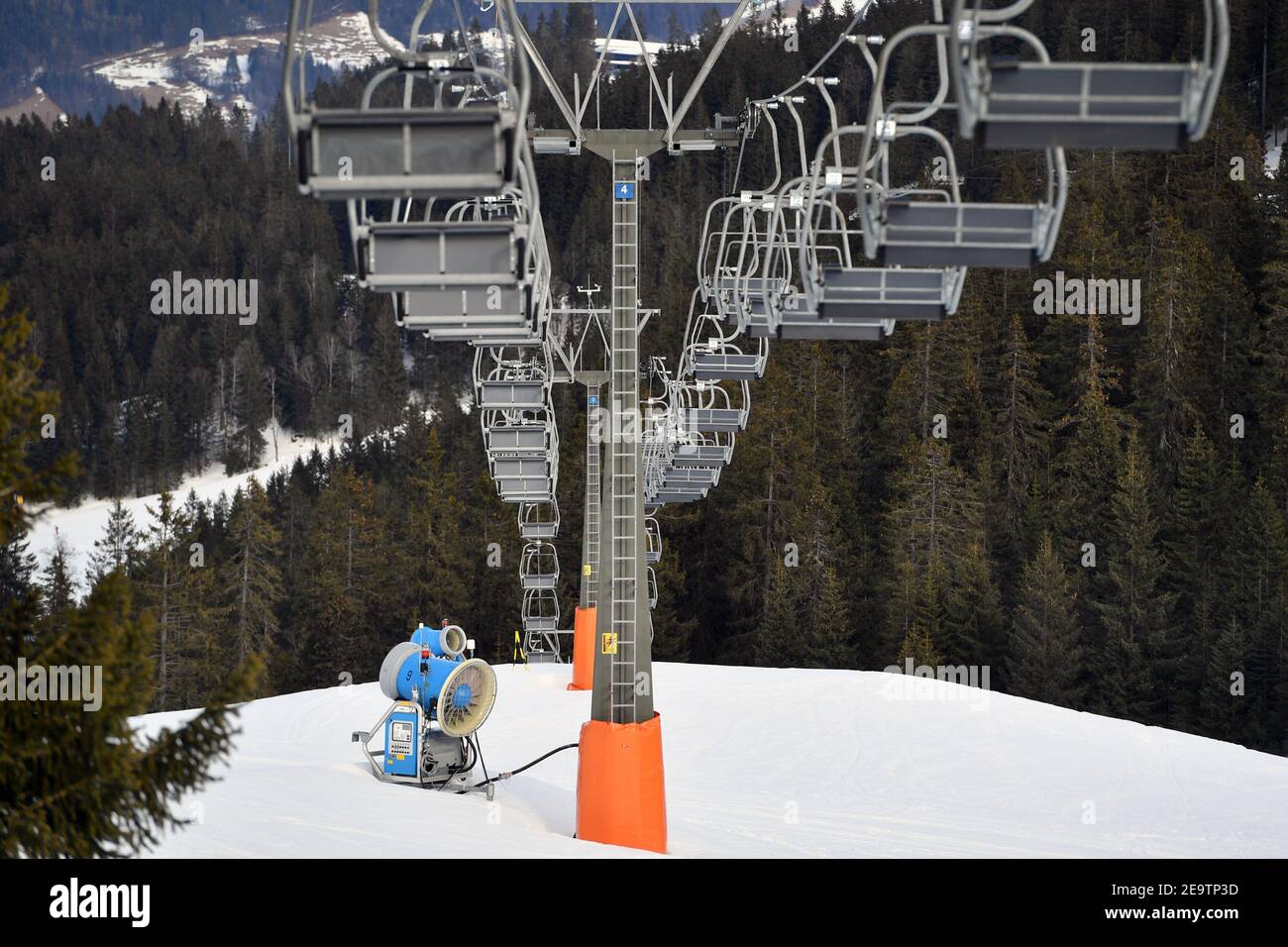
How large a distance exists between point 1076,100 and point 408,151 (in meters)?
2.55

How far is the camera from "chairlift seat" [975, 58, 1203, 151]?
204 inches

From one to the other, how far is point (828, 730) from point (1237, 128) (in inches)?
1783

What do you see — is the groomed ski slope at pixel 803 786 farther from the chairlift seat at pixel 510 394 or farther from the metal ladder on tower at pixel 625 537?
the chairlift seat at pixel 510 394

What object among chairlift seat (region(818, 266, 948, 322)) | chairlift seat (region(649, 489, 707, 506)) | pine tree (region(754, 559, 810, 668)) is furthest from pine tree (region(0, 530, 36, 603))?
chairlift seat (region(818, 266, 948, 322))

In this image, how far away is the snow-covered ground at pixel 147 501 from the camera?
7733 cm

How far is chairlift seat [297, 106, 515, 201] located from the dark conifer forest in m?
13.3

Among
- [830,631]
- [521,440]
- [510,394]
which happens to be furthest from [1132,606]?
[510,394]

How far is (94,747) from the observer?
5164mm

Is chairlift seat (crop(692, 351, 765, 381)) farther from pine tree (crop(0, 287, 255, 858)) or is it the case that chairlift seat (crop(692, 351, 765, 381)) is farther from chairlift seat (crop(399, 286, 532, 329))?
pine tree (crop(0, 287, 255, 858))

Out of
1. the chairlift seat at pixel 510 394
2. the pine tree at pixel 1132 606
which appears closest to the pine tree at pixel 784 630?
the pine tree at pixel 1132 606

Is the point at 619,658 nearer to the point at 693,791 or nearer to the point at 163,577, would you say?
the point at 693,791

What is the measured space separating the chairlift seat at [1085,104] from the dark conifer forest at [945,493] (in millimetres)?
14724

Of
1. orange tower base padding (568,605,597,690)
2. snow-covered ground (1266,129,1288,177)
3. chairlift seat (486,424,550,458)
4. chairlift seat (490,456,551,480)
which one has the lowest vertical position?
orange tower base padding (568,605,597,690)

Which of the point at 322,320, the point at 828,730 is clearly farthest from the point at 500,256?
the point at 322,320
